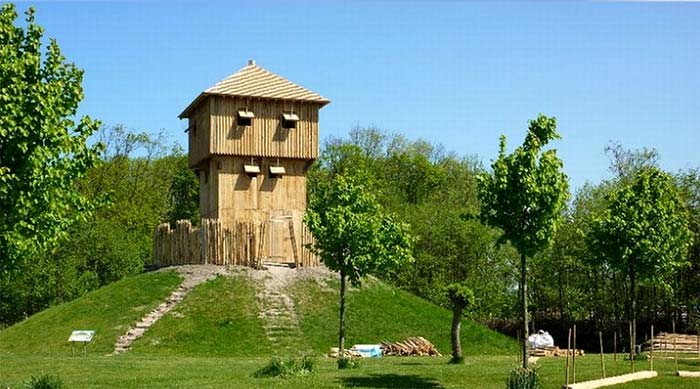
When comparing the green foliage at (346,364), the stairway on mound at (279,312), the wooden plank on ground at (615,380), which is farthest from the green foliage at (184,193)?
the wooden plank on ground at (615,380)

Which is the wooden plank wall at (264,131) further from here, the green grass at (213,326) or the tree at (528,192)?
the tree at (528,192)

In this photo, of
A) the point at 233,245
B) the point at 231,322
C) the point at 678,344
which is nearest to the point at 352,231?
the point at 231,322

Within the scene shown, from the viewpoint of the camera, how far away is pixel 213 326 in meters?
35.5

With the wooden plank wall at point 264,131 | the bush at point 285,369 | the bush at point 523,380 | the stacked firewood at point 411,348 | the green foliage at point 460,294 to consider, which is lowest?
the stacked firewood at point 411,348

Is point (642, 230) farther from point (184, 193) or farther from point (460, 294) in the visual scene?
point (184, 193)

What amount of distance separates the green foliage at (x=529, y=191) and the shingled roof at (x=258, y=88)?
980 inches

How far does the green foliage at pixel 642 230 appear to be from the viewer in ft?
94.0

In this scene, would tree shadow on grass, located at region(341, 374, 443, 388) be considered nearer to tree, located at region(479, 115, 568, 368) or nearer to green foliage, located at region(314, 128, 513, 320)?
tree, located at region(479, 115, 568, 368)

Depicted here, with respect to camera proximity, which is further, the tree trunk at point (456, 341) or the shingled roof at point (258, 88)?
the shingled roof at point (258, 88)

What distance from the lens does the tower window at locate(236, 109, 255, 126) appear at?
144 ft

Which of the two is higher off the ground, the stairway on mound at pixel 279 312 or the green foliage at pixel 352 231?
the green foliage at pixel 352 231

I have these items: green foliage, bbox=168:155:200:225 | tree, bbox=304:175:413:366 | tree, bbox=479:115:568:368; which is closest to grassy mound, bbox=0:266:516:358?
tree, bbox=304:175:413:366

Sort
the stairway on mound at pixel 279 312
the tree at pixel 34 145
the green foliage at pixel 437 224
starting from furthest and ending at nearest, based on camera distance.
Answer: the green foliage at pixel 437 224 < the stairway on mound at pixel 279 312 < the tree at pixel 34 145

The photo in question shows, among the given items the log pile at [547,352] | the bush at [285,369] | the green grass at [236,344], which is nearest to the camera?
the green grass at [236,344]
